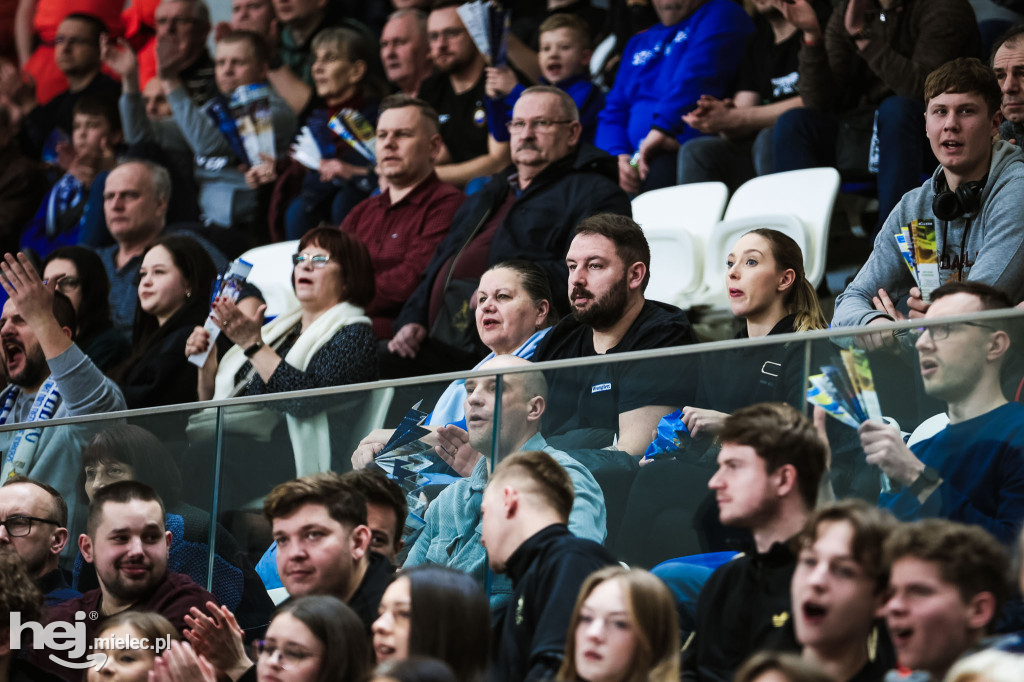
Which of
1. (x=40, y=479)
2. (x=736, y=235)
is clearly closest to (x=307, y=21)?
(x=736, y=235)

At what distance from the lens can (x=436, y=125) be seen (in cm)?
548

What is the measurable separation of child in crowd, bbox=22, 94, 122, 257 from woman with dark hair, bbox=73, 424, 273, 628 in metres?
2.99

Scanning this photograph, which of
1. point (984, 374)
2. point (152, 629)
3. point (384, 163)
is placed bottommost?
point (152, 629)

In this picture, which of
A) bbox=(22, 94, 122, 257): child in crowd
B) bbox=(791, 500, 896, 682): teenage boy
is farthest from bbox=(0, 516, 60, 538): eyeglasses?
bbox=(22, 94, 122, 257): child in crowd

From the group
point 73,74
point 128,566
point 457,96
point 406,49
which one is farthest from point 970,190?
point 73,74

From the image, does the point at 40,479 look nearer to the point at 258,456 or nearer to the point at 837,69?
the point at 258,456

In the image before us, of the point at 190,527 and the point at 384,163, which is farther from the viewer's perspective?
the point at 384,163

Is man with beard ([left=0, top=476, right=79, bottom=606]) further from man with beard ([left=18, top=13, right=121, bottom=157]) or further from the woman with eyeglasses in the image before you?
man with beard ([left=18, top=13, right=121, bottom=157])

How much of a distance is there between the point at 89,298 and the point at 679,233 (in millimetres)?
2157

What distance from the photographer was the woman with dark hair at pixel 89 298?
5.26m

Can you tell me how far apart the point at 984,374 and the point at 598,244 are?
1.48 m

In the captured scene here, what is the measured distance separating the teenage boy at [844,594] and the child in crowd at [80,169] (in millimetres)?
4890

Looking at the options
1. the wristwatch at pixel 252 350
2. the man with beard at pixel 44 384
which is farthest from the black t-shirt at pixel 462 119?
the wristwatch at pixel 252 350

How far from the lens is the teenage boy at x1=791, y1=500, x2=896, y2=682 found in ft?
8.27
